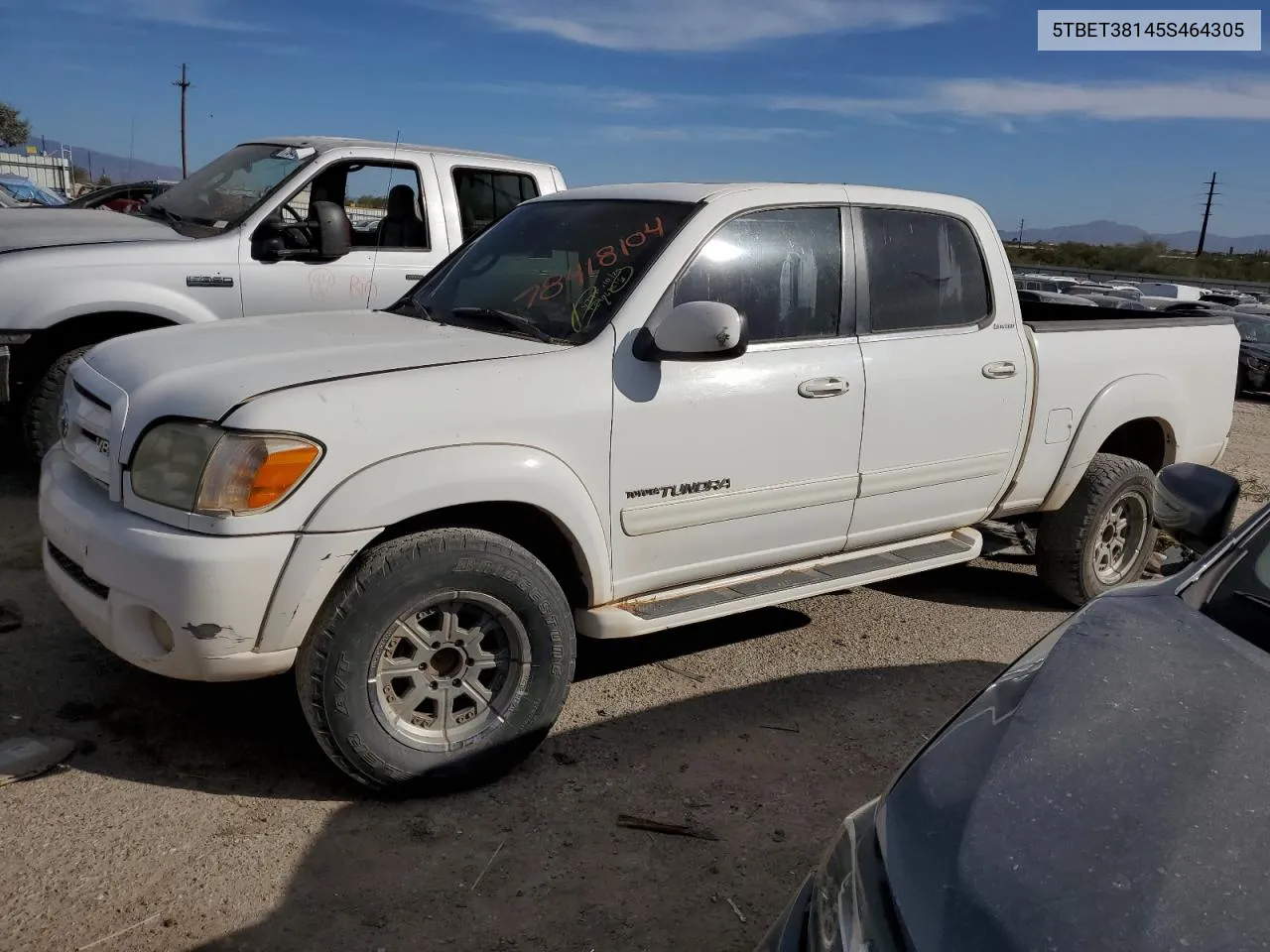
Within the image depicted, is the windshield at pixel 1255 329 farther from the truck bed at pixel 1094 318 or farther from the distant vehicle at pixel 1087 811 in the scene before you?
the distant vehicle at pixel 1087 811

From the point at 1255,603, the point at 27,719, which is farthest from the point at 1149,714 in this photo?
the point at 27,719

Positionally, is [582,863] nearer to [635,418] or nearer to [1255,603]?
[635,418]

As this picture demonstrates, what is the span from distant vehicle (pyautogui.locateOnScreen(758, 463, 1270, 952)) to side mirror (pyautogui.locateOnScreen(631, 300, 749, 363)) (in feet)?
5.13

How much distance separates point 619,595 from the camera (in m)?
3.71

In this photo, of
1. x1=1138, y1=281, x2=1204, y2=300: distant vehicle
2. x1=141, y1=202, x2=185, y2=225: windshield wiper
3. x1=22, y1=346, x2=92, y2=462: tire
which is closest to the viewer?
x1=22, y1=346, x2=92, y2=462: tire

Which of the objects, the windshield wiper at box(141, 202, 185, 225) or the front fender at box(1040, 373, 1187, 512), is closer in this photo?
the front fender at box(1040, 373, 1187, 512)

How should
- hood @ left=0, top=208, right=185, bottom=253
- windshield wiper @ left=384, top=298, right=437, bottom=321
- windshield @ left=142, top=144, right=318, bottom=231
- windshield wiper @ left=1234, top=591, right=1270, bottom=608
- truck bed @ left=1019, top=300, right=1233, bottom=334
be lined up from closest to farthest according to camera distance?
windshield wiper @ left=1234, top=591, right=1270, bottom=608 → windshield wiper @ left=384, top=298, right=437, bottom=321 → truck bed @ left=1019, top=300, right=1233, bottom=334 → hood @ left=0, top=208, right=185, bottom=253 → windshield @ left=142, top=144, right=318, bottom=231

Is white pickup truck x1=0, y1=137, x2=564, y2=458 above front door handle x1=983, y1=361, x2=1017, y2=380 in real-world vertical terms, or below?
above

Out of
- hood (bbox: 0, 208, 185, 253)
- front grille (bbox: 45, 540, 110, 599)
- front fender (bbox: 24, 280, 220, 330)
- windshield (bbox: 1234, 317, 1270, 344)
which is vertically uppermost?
hood (bbox: 0, 208, 185, 253)

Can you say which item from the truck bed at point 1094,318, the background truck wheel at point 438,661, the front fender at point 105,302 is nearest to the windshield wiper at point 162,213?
the front fender at point 105,302

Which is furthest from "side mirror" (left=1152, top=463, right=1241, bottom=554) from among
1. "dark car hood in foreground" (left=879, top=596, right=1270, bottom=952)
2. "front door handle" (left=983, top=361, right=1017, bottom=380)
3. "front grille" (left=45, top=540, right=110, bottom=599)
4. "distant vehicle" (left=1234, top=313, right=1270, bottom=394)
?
"distant vehicle" (left=1234, top=313, right=1270, bottom=394)

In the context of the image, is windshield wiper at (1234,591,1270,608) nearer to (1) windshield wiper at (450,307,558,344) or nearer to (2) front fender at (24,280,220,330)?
(1) windshield wiper at (450,307,558,344)

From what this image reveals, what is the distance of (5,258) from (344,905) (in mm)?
4400

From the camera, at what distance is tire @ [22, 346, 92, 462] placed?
5812mm
